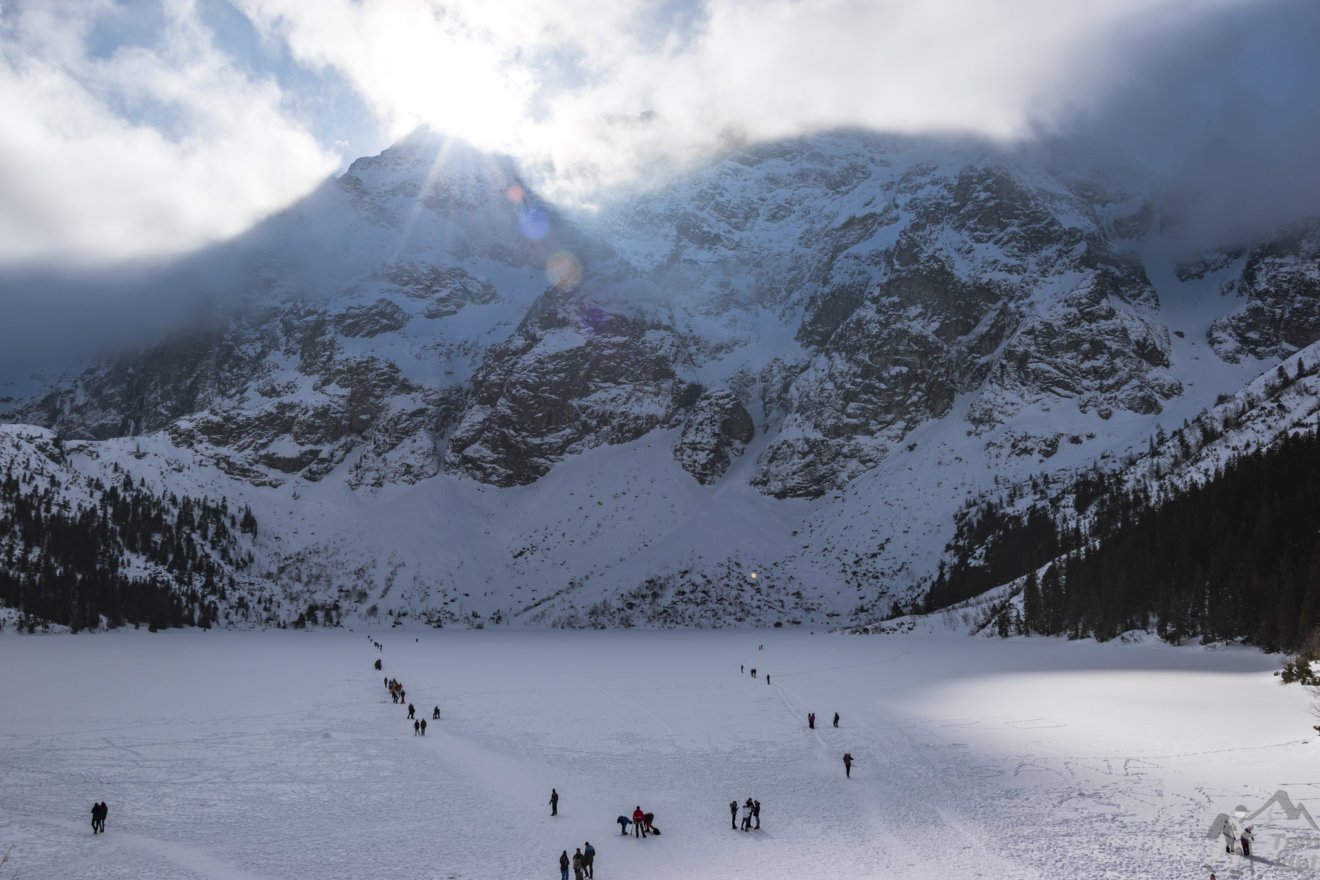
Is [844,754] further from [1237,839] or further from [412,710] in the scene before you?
[412,710]

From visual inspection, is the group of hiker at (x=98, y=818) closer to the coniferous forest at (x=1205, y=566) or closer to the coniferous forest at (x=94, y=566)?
the coniferous forest at (x=1205, y=566)

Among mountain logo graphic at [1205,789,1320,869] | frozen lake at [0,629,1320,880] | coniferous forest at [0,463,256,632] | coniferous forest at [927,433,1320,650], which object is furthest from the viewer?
coniferous forest at [0,463,256,632]

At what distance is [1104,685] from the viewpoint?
59906 mm

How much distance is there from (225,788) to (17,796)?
322 inches

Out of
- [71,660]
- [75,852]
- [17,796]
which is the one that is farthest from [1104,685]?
[71,660]

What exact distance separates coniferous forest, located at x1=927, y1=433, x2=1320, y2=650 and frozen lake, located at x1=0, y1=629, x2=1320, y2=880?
6.74 m

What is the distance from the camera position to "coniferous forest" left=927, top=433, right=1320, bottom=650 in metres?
70.7

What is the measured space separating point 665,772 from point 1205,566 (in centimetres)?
7553

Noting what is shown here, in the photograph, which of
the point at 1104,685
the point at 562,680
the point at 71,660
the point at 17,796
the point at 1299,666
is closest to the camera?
the point at 17,796

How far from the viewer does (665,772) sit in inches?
1585

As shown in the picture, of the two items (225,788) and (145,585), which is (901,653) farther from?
(145,585)

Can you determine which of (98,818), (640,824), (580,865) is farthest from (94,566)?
(580,865)

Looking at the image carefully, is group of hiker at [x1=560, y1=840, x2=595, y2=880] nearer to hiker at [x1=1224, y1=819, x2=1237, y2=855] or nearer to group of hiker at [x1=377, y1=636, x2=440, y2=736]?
hiker at [x1=1224, y1=819, x2=1237, y2=855]

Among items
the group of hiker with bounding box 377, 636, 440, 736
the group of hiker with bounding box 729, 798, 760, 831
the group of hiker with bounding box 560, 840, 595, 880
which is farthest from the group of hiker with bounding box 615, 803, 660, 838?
the group of hiker with bounding box 377, 636, 440, 736
